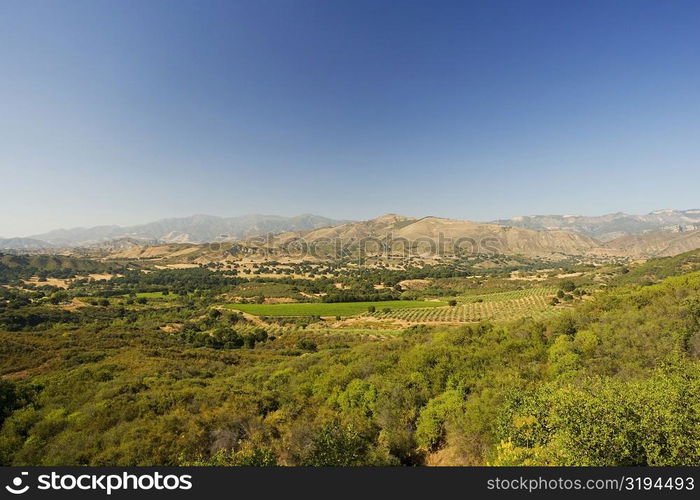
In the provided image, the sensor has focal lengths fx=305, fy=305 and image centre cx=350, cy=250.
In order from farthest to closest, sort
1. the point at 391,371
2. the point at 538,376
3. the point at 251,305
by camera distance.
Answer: the point at 251,305 → the point at 391,371 → the point at 538,376

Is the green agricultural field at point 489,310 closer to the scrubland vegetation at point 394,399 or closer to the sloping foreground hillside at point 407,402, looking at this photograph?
the scrubland vegetation at point 394,399

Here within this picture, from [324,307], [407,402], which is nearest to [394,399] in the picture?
[407,402]

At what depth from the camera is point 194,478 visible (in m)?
8.10

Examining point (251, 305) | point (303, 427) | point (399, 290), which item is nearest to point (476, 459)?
point (303, 427)

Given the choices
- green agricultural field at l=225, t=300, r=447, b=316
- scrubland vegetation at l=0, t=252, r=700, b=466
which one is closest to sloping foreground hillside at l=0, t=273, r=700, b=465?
scrubland vegetation at l=0, t=252, r=700, b=466

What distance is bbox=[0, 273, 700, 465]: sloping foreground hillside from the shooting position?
12.3m

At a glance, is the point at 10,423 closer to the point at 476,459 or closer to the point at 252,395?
the point at 252,395

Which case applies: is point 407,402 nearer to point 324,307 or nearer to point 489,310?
point 489,310

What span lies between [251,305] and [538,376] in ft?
332

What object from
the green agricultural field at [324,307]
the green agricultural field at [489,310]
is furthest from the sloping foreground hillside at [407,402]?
the green agricultural field at [324,307]

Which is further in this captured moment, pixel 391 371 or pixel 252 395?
pixel 391 371

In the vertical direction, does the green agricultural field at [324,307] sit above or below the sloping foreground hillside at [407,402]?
below

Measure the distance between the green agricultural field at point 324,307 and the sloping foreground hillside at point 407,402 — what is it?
56.7 metres

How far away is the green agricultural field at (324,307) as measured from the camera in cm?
9944
